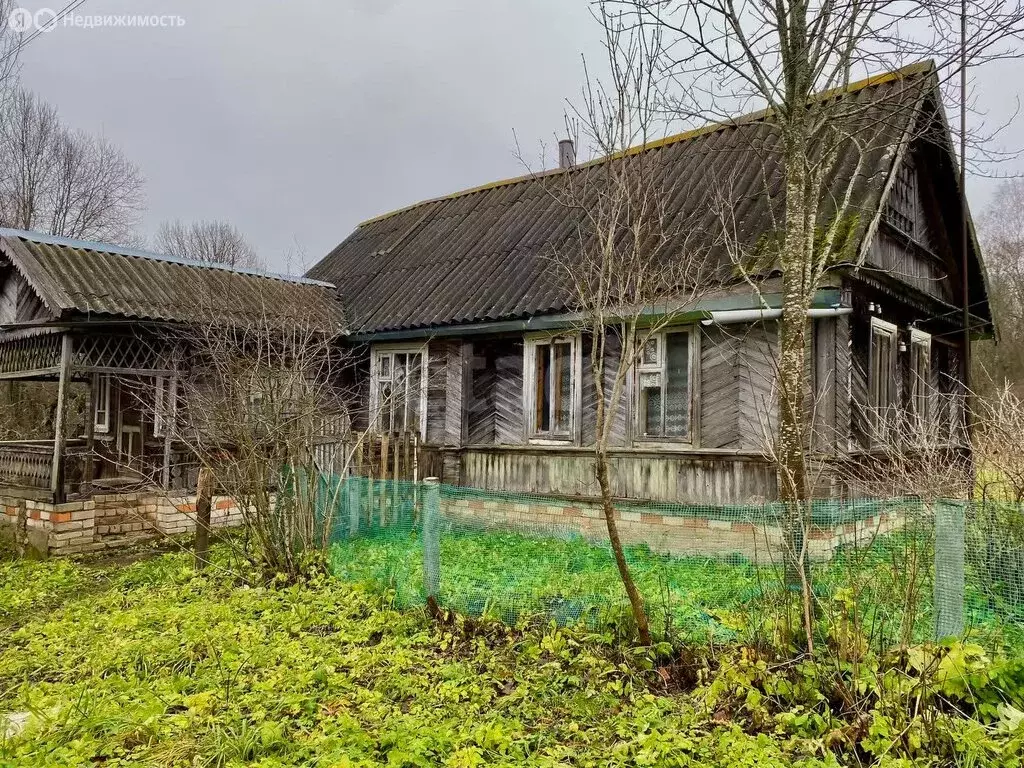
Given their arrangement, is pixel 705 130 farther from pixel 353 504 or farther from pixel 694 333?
pixel 353 504

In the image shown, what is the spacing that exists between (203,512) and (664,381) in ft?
19.9

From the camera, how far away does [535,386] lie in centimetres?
1031

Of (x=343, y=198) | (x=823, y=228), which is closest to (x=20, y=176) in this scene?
(x=823, y=228)

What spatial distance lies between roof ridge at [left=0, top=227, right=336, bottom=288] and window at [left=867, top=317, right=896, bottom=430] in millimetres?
10047

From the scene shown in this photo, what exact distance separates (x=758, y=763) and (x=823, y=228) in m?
6.57

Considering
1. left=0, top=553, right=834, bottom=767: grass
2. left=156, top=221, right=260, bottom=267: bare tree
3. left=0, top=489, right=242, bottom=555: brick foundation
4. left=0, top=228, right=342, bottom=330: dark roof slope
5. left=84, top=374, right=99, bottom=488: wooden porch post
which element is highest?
left=156, top=221, right=260, bottom=267: bare tree

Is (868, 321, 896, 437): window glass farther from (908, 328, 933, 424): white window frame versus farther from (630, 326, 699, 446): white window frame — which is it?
(630, 326, 699, 446): white window frame

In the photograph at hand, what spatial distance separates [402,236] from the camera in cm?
1584

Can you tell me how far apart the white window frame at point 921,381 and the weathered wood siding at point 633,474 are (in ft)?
12.1

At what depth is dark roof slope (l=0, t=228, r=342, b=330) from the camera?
9.71 m

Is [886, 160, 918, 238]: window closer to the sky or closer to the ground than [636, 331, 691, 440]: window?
closer to the sky

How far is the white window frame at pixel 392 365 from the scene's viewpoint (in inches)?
456

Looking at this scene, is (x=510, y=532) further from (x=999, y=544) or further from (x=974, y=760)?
(x=974, y=760)

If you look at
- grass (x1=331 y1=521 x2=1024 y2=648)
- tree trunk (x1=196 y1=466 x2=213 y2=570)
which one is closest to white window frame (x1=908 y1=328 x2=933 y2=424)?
grass (x1=331 y1=521 x2=1024 y2=648)
